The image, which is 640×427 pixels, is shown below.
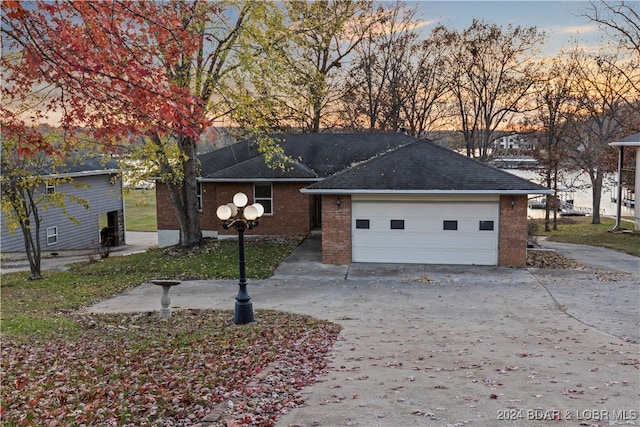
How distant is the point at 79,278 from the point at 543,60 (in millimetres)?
31025

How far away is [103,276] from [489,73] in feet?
93.6

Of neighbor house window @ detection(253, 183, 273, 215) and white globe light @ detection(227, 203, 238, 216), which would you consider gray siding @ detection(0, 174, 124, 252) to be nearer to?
neighbor house window @ detection(253, 183, 273, 215)

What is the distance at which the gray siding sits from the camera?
2661cm

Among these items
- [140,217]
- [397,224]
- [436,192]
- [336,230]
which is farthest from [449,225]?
[140,217]

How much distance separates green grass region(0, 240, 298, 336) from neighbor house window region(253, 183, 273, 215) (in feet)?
5.74

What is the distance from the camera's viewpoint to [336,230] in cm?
1783

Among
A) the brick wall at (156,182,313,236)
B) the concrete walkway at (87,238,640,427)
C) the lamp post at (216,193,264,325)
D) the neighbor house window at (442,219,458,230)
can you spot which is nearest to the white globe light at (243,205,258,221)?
the lamp post at (216,193,264,325)

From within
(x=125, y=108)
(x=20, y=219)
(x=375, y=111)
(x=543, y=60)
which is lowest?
(x=20, y=219)

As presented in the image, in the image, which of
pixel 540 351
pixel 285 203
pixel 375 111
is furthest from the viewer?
pixel 375 111

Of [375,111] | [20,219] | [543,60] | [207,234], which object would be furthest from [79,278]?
[543,60]

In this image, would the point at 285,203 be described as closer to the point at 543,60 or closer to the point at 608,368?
the point at 608,368

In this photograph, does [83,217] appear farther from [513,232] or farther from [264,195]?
[513,232]

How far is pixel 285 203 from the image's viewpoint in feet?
75.2

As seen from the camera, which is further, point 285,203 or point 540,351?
point 285,203
